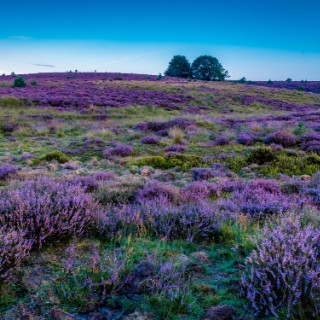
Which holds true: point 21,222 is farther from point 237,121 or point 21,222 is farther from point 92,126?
point 237,121

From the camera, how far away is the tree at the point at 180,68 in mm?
76125

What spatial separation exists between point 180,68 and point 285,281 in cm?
7745

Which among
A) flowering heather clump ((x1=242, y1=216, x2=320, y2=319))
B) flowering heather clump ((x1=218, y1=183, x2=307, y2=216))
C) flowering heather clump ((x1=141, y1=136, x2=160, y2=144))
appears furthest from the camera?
flowering heather clump ((x1=141, y1=136, x2=160, y2=144))

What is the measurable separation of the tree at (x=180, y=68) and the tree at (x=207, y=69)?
1723 millimetres

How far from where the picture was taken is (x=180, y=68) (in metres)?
76.1

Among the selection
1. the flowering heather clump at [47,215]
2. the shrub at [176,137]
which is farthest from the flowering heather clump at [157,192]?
the shrub at [176,137]

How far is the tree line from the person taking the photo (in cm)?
7350

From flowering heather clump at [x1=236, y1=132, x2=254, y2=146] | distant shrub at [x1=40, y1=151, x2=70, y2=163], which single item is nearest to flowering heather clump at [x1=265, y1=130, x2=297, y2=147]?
flowering heather clump at [x1=236, y1=132, x2=254, y2=146]

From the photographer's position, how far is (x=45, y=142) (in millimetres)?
Answer: 15211

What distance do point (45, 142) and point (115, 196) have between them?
10232 mm

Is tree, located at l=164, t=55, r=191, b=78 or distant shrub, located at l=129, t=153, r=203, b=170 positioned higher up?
tree, located at l=164, t=55, r=191, b=78

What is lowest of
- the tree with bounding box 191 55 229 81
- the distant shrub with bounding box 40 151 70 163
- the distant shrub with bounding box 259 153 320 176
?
the distant shrub with bounding box 40 151 70 163

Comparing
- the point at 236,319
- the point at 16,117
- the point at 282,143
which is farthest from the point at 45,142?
the point at 236,319

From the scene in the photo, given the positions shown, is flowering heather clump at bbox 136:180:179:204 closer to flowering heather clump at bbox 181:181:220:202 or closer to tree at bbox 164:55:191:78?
flowering heather clump at bbox 181:181:220:202
